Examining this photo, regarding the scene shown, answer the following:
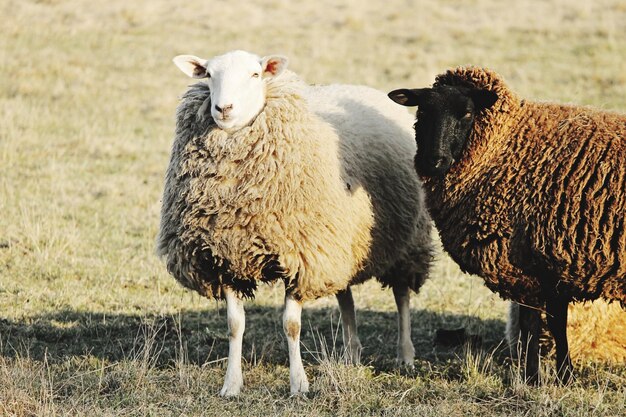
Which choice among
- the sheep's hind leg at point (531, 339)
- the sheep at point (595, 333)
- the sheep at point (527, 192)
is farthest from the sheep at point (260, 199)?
the sheep at point (595, 333)

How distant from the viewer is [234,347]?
20.7 ft

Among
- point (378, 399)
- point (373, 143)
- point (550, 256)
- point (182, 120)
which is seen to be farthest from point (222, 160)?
point (550, 256)

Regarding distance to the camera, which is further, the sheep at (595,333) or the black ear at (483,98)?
the sheep at (595,333)

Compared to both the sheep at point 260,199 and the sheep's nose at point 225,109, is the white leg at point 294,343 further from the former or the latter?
the sheep's nose at point 225,109

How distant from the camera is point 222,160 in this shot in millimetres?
6199

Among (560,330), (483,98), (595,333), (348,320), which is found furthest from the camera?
(348,320)

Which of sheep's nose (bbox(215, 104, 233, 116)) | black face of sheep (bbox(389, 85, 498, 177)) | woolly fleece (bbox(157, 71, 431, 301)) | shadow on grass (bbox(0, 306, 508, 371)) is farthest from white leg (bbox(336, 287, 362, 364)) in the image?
sheep's nose (bbox(215, 104, 233, 116))

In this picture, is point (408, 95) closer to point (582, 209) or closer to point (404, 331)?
point (582, 209)

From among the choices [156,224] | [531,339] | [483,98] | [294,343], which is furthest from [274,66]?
[156,224]

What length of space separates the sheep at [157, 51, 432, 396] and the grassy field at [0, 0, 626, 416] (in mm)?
614

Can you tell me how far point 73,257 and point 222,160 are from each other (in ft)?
11.9

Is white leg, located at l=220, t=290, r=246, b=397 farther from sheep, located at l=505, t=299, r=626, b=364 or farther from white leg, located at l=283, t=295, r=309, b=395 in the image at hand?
sheep, located at l=505, t=299, r=626, b=364

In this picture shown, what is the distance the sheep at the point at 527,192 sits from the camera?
19.3 feet

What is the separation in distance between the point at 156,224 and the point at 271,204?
4800mm
